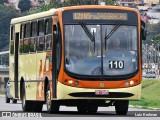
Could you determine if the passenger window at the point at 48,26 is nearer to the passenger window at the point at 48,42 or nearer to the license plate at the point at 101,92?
the passenger window at the point at 48,42

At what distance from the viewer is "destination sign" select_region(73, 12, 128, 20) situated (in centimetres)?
3416

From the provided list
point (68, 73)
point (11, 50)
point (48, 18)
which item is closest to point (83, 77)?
point (68, 73)

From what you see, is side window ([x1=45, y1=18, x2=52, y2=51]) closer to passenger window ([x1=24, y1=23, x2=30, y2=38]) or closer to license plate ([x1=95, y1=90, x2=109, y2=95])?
license plate ([x1=95, y1=90, x2=109, y2=95])

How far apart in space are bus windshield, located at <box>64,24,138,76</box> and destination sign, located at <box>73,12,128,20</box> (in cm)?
27

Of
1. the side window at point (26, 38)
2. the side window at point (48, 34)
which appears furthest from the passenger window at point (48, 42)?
the side window at point (26, 38)

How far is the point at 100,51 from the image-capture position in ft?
111

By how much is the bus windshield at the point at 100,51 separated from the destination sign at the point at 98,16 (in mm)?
267

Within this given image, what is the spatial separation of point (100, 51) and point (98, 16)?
114 cm

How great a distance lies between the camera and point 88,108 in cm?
3625

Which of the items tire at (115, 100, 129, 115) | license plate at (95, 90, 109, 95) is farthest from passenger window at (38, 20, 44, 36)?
license plate at (95, 90, 109, 95)

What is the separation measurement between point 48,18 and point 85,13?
1.50 meters

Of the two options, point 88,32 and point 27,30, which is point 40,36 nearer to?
point 27,30

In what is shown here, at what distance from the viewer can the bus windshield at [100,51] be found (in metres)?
33.7

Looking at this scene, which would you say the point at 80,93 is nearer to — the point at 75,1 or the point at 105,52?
the point at 105,52
